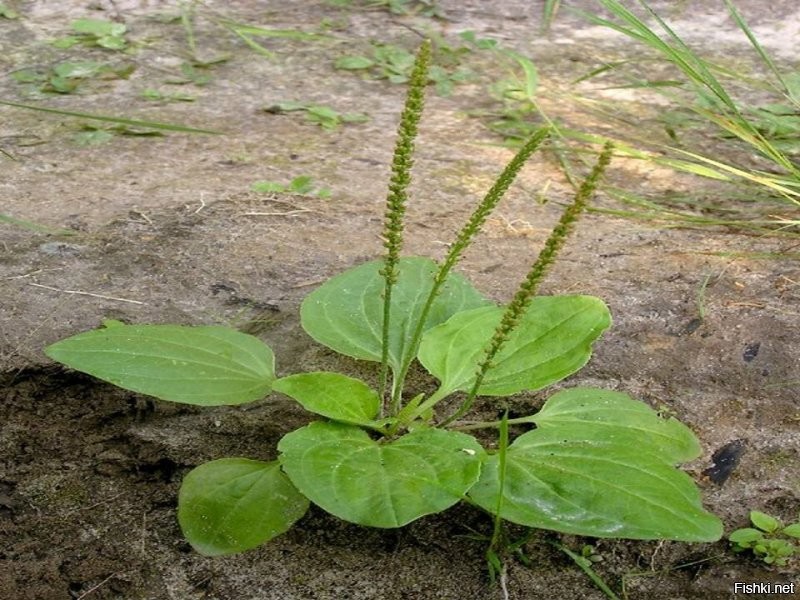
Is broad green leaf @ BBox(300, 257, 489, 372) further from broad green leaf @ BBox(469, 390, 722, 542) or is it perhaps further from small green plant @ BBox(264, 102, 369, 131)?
small green plant @ BBox(264, 102, 369, 131)

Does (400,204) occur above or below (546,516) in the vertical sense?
above

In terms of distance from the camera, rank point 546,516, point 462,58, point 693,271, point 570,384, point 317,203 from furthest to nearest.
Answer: point 462,58 → point 317,203 → point 693,271 → point 570,384 → point 546,516

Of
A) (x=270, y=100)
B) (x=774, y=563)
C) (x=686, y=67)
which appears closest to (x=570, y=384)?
(x=774, y=563)

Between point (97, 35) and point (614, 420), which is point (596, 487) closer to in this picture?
point (614, 420)

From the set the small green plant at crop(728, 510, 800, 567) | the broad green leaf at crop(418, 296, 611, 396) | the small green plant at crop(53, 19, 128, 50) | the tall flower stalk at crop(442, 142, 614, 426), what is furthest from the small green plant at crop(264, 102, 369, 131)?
the small green plant at crop(728, 510, 800, 567)

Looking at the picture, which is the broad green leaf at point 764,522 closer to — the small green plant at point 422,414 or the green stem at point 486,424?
the small green plant at point 422,414

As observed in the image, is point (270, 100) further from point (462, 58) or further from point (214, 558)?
point (214, 558)
